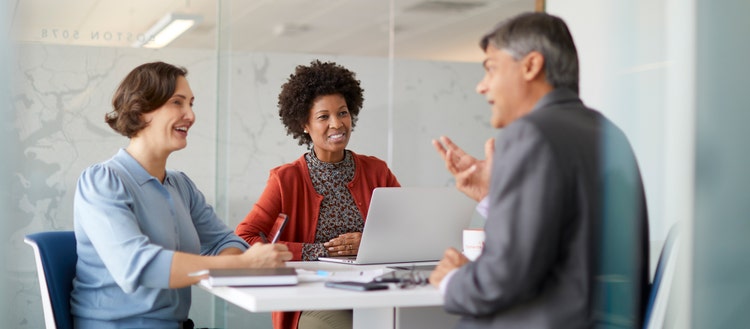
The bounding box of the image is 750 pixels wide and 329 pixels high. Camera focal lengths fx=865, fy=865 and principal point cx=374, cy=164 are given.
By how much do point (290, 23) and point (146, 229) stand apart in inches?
88.4

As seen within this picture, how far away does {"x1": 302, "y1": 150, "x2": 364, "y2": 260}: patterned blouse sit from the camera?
3242 millimetres

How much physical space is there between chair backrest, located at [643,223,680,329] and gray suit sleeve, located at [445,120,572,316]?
0.37 m

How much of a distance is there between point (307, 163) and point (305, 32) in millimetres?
1256

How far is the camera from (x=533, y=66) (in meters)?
1.83

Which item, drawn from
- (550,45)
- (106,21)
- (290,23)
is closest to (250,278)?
(550,45)

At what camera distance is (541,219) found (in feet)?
5.36

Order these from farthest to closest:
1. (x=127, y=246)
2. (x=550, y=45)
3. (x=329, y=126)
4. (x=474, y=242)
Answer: (x=329, y=126), (x=474, y=242), (x=127, y=246), (x=550, y=45)

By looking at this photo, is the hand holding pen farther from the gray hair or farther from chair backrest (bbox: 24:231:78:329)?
the gray hair

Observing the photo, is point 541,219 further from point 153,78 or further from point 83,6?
point 83,6

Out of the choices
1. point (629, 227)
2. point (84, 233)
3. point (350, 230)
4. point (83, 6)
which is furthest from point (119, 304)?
point (83, 6)

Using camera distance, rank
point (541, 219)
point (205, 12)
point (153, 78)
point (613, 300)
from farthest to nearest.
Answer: point (205, 12) < point (153, 78) < point (613, 300) < point (541, 219)

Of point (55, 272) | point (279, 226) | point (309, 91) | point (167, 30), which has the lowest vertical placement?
point (55, 272)

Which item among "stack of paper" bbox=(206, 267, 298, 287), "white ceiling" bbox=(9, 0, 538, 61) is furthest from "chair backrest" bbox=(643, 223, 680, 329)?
"white ceiling" bbox=(9, 0, 538, 61)

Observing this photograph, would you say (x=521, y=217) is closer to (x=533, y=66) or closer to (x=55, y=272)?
(x=533, y=66)
